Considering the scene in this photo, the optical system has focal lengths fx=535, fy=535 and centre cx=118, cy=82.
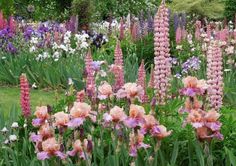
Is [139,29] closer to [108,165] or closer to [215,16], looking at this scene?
[108,165]

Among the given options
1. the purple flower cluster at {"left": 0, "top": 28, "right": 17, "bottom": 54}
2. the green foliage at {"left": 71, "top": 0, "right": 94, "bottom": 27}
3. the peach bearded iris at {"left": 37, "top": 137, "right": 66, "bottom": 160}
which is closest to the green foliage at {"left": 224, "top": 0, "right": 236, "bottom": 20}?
the green foliage at {"left": 71, "top": 0, "right": 94, "bottom": 27}

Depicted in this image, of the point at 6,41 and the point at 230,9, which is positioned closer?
the point at 6,41

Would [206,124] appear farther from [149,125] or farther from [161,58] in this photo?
[161,58]

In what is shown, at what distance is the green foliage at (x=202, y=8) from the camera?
19.8 metres

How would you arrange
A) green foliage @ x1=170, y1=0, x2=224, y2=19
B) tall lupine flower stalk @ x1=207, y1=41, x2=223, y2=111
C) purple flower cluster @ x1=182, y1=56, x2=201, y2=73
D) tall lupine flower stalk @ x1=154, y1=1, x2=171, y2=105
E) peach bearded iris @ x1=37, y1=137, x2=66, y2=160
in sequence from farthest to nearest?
green foliage @ x1=170, y1=0, x2=224, y2=19 → purple flower cluster @ x1=182, y1=56, x2=201, y2=73 → tall lupine flower stalk @ x1=154, y1=1, x2=171, y2=105 → tall lupine flower stalk @ x1=207, y1=41, x2=223, y2=111 → peach bearded iris @ x1=37, y1=137, x2=66, y2=160

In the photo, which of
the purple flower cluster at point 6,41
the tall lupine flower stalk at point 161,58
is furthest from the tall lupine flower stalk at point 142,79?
the purple flower cluster at point 6,41

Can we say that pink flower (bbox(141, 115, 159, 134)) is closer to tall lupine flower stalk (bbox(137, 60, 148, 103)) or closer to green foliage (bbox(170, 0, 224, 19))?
tall lupine flower stalk (bbox(137, 60, 148, 103))

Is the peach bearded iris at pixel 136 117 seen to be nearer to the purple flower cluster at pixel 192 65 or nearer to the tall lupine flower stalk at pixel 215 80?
the tall lupine flower stalk at pixel 215 80

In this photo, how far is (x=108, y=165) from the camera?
11.3 ft

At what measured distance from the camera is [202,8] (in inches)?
784

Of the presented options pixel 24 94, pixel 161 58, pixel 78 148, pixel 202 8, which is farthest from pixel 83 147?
pixel 202 8

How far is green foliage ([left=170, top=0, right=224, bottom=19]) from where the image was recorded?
64.8 feet

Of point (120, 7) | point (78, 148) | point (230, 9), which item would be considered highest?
point (120, 7)

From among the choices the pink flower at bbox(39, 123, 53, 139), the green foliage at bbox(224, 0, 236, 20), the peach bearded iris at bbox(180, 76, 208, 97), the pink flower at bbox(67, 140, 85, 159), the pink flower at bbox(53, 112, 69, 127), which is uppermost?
the green foliage at bbox(224, 0, 236, 20)
